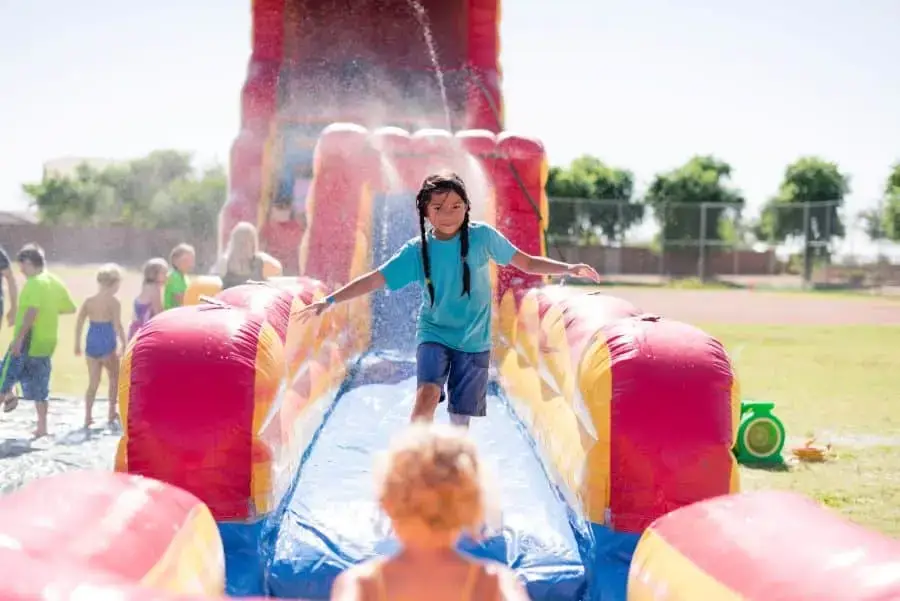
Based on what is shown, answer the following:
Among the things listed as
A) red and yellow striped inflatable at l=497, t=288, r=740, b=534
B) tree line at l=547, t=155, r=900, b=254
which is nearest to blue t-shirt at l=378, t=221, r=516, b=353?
red and yellow striped inflatable at l=497, t=288, r=740, b=534

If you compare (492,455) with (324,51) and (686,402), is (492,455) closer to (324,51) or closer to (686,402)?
(686,402)

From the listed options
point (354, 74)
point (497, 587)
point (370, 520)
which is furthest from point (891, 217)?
point (497, 587)

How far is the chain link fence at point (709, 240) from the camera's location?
2352 centimetres

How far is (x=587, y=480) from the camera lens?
2564 mm

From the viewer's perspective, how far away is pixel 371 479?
2.99 meters

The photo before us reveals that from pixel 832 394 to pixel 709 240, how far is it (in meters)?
17.6

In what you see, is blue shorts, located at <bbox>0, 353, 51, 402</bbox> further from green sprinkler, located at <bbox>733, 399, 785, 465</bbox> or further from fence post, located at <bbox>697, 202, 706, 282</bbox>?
fence post, located at <bbox>697, 202, 706, 282</bbox>

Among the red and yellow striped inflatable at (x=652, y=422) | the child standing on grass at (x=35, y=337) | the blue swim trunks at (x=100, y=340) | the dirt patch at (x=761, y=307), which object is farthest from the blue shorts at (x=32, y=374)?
the dirt patch at (x=761, y=307)

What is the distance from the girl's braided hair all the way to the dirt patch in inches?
402

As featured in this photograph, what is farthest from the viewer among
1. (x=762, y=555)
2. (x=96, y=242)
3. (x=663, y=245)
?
(x=96, y=242)

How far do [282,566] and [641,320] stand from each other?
131cm

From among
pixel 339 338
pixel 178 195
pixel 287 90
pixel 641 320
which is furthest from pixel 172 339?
pixel 178 195

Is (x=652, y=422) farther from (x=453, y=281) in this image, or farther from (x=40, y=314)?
(x=40, y=314)

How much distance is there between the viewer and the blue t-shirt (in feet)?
9.84
